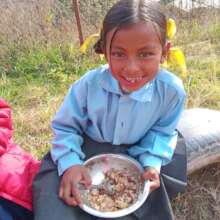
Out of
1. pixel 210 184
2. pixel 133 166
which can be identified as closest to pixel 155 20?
pixel 133 166

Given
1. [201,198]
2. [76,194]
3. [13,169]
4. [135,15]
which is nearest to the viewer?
[135,15]

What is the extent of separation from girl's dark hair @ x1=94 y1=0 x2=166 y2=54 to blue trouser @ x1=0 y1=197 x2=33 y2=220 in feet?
2.44

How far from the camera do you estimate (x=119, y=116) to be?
1989 millimetres

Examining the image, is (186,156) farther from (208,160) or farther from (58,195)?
(58,195)

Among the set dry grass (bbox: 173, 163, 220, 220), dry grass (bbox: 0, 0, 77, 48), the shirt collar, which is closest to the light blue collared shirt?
the shirt collar

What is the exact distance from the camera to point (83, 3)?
4.16 m

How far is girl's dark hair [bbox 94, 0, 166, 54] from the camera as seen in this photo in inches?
68.4

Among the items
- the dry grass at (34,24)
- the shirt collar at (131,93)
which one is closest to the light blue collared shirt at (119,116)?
the shirt collar at (131,93)

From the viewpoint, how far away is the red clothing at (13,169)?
6.25 feet

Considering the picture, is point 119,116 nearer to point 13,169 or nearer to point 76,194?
point 76,194

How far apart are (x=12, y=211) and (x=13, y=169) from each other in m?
0.18

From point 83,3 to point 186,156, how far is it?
234 centimetres

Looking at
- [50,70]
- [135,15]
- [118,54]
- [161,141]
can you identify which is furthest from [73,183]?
[50,70]

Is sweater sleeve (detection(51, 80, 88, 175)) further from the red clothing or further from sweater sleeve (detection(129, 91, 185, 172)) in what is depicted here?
sweater sleeve (detection(129, 91, 185, 172))
